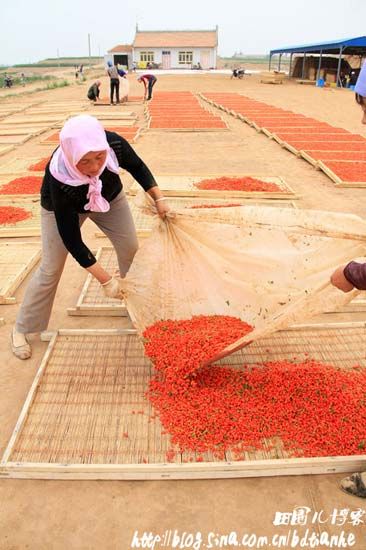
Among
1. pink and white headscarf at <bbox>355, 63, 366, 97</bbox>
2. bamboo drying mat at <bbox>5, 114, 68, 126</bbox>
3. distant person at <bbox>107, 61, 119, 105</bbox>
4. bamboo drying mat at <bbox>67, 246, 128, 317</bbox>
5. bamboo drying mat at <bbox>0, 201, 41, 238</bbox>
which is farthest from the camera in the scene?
distant person at <bbox>107, 61, 119, 105</bbox>

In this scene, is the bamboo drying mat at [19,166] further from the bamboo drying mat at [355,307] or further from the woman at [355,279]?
the woman at [355,279]

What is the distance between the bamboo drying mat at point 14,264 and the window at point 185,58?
44.0 metres

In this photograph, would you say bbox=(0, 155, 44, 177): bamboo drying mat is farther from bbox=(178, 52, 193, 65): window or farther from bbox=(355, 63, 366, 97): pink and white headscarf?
bbox=(178, 52, 193, 65): window

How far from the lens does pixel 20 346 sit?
106 inches

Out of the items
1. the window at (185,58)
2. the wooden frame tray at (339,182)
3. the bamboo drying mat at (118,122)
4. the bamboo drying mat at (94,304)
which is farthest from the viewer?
the window at (185,58)

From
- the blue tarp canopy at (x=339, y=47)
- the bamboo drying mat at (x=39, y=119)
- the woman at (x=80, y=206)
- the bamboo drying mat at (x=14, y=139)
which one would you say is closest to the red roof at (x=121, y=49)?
the blue tarp canopy at (x=339, y=47)

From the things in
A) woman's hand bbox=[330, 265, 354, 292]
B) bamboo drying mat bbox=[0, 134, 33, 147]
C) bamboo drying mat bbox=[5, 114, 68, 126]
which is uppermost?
woman's hand bbox=[330, 265, 354, 292]

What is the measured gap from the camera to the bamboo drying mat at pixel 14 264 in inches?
132

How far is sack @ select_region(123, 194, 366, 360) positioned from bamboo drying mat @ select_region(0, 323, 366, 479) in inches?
11.2

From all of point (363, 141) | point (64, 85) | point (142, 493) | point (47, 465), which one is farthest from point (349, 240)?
point (64, 85)

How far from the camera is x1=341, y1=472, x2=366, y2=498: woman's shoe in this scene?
5.90 feet

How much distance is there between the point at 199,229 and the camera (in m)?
2.63

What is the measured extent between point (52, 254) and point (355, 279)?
1633mm

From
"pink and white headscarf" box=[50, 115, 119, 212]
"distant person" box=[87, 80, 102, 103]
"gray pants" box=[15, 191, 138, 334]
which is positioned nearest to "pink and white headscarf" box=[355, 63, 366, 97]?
"pink and white headscarf" box=[50, 115, 119, 212]
